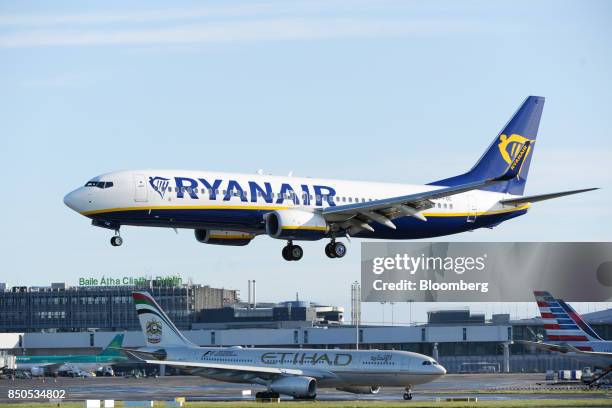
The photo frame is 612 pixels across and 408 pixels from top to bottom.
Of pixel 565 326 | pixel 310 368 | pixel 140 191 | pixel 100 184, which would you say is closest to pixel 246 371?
pixel 310 368

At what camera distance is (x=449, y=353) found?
17338 cm

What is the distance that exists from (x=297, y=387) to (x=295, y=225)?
17.3m

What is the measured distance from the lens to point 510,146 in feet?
348

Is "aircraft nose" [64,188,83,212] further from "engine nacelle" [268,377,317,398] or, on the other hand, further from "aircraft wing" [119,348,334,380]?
"engine nacelle" [268,377,317,398]

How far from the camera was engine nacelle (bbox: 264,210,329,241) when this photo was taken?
79.7m

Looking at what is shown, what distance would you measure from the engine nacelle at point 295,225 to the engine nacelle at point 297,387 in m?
15.2

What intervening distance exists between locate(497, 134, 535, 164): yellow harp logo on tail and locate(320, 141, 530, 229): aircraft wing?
71.7 feet

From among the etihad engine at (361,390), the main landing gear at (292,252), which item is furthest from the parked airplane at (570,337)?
the main landing gear at (292,252)

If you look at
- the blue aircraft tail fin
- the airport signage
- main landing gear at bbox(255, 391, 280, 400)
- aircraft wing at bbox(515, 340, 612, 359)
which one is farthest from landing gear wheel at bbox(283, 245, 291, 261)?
the airport signage

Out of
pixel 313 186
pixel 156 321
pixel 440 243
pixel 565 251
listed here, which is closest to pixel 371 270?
pixel 440 243

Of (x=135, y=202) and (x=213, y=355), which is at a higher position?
(x=135, y=202)

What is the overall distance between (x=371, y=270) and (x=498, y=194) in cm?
8886

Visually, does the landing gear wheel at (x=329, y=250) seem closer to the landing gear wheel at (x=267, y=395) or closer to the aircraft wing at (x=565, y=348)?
the landing gear wheel at (x=267, y=395)

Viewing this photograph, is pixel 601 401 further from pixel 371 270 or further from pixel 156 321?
pixel 371 270
